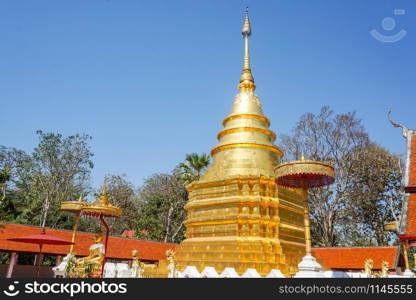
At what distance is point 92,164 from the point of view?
A: 34094mm

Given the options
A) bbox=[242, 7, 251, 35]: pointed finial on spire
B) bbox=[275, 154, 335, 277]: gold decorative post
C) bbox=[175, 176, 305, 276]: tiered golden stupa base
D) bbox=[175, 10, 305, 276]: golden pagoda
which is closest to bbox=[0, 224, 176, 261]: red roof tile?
bbox=[175, 176, 305, 276]: tiered golden stupa base

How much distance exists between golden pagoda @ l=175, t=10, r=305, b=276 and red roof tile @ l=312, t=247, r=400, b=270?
4924 mm

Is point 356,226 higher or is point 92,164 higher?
point 92,164

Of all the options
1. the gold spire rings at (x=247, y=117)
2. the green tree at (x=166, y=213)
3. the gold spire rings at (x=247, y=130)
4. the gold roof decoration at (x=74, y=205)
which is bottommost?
the gold roof decoration at (x=74, y=205)

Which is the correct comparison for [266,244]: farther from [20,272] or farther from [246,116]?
[20,272]

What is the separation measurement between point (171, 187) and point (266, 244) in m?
23.2

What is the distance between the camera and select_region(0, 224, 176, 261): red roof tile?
19.3 m

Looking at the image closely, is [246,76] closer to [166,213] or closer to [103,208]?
[103,208]

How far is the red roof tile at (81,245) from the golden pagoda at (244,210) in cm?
644

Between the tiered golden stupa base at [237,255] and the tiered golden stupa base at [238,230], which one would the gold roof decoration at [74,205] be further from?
the tiered golden stupa base at [237,255]

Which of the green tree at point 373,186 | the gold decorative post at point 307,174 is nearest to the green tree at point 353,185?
the green tree at point 373,186

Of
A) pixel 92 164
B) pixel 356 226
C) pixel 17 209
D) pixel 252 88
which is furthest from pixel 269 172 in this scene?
pixel 17 209

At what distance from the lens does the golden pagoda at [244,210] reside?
55.7ft

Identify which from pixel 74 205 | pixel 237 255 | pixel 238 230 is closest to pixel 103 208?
pixel 74 205
